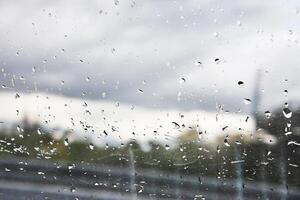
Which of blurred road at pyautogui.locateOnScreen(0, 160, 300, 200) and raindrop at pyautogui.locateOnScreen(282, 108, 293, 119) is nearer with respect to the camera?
raindrop at pyautogui.locateOnScreen(282, 108, 293, 119)

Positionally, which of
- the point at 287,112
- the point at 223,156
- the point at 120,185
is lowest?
the point at 120,185

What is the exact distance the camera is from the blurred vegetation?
3.49 m

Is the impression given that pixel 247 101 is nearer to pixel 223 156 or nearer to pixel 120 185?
pixel 223 156

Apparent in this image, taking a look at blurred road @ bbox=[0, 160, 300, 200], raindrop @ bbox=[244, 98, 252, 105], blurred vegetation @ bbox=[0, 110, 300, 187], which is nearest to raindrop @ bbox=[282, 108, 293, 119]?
blurred vegetation @ bbox=[0, 110, 300, 187]

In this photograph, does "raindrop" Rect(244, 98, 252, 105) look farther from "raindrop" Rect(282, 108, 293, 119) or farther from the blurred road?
the blurred road

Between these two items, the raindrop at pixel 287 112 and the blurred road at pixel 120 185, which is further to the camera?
the blurred road at pixel 120 185

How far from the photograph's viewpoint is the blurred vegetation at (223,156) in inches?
137

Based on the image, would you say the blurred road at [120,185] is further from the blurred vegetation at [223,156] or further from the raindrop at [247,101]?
the raindrop at [247,101]

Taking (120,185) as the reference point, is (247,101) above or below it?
above

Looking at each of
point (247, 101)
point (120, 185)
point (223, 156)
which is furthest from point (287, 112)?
point (120, 185)

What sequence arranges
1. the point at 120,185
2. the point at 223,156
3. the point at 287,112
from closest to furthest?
the point at 287,112 → the point at 223,156 → the point at 120,185

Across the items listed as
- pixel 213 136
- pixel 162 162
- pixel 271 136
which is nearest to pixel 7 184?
pixel 162 162

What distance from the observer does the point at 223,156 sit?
3551mm

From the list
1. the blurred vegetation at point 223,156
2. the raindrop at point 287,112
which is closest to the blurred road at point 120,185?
the blurred vegetation at point 223,156
